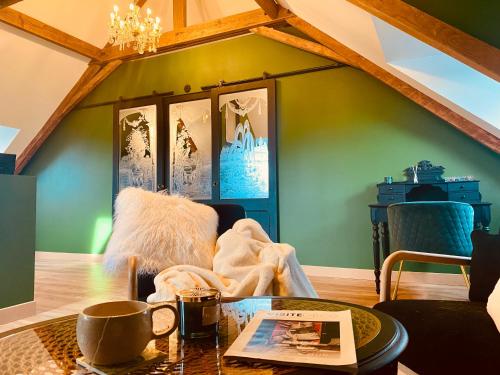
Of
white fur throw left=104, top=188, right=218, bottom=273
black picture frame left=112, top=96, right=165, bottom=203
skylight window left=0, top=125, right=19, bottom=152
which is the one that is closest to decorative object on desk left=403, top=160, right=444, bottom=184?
white fur throw left=104, top=188, right=218, bottom=273

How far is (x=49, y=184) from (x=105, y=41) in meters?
2.49

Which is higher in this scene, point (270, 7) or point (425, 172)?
point (270, 7)

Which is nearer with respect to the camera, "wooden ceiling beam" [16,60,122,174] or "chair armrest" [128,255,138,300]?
"chair armrest" [128,255,138,300]

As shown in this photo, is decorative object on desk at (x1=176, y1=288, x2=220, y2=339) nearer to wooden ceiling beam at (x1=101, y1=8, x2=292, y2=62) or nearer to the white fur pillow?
the white fur pillow

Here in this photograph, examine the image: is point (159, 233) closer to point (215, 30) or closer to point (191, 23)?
point (215, 30)

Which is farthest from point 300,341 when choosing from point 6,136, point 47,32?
point 6,136

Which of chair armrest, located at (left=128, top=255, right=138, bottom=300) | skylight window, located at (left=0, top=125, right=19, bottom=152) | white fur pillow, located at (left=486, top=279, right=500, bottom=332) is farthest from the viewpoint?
skylight window, located at (left=0, top=125, right=19, bottom=152)

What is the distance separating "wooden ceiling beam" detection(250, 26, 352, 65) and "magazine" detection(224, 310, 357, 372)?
366cm

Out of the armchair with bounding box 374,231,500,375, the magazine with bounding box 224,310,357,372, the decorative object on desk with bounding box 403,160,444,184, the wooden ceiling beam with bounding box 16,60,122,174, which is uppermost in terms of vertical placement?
the wooden ceiling beam with bounding box 16,60,122,174

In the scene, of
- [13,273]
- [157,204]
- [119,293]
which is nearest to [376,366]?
[157,204]

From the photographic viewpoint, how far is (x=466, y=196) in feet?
10.5

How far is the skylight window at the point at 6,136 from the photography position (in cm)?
526

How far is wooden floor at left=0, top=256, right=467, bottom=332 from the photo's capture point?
300 cm

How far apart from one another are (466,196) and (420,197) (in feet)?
1.61
